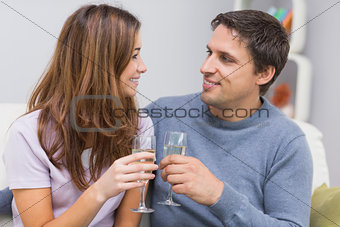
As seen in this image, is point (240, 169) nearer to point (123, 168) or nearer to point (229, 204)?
point (229, 204)

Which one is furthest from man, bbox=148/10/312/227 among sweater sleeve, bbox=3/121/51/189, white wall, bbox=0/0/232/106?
white wall, bbox=0/0/232/106

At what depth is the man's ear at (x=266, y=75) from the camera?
65.3 inches

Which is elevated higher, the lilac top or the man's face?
the man's face

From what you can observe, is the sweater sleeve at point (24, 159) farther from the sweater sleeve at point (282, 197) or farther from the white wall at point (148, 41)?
the white wall at point (148, 41)

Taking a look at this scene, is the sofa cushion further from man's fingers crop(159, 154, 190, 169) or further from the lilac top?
the lilac top

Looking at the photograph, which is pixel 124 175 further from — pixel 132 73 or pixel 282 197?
pixel 282 197

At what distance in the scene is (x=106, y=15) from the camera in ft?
4.51

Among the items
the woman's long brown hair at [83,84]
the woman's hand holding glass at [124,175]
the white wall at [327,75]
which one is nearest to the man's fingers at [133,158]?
the woman's hand holding glass at [124,175]

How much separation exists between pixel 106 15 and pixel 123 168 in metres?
0.51

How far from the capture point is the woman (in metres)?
1.32

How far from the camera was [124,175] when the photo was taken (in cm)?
118

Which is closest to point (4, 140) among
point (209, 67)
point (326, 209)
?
point (209, 67)

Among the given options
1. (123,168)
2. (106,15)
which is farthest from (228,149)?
(106,15)

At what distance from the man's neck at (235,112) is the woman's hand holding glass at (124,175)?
472 millimetres
